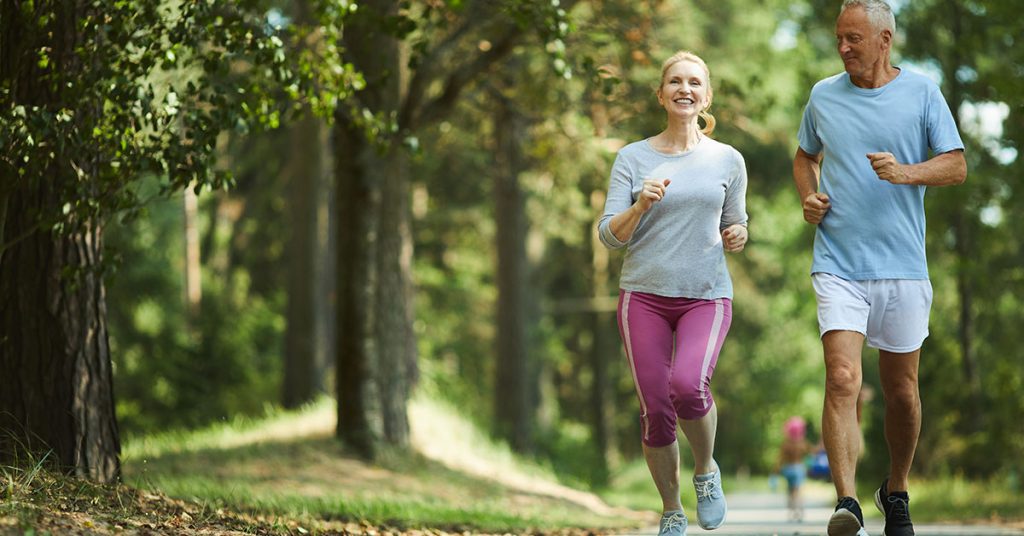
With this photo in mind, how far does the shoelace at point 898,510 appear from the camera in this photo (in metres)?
6.72

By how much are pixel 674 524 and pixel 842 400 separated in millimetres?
994

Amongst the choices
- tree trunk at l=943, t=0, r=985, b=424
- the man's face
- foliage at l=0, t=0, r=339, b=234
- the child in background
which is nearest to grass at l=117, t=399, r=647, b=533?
foliage at l=0, t=0, r=339, b=234

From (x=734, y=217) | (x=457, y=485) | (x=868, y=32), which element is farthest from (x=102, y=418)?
(x=457, y=485)

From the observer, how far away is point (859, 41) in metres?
6.47

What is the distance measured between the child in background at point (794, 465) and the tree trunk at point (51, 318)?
10.1 meters

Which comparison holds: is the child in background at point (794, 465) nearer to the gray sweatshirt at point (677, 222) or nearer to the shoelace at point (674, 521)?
the shoelace at point (674, 521)

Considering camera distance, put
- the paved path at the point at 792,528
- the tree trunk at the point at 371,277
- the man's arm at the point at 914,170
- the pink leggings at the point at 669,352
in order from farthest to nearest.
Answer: the tree trunk at the point at 371,277 → the paved path at the point at 792,528 → the pink leggings at the point at 669,352 → the man's arm at the point at 914,170

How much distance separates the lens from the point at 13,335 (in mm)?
8156

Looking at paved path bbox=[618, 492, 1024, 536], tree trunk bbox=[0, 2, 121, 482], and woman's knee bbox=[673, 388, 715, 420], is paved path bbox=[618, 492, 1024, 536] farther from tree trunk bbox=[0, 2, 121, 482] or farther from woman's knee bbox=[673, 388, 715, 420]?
tree trunk bbox=[0, 2, 121, 482]

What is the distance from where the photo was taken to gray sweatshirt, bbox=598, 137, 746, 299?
6.39 metres

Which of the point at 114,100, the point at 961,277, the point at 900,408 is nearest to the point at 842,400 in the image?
the point at 900,408

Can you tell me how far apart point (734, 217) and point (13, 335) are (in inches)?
174

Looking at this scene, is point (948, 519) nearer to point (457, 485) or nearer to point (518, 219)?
point (457, 485)

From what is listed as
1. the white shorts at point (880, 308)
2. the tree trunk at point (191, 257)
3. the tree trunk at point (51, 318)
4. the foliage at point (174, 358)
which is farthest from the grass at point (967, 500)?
the tree trunk at point (191, 257)
